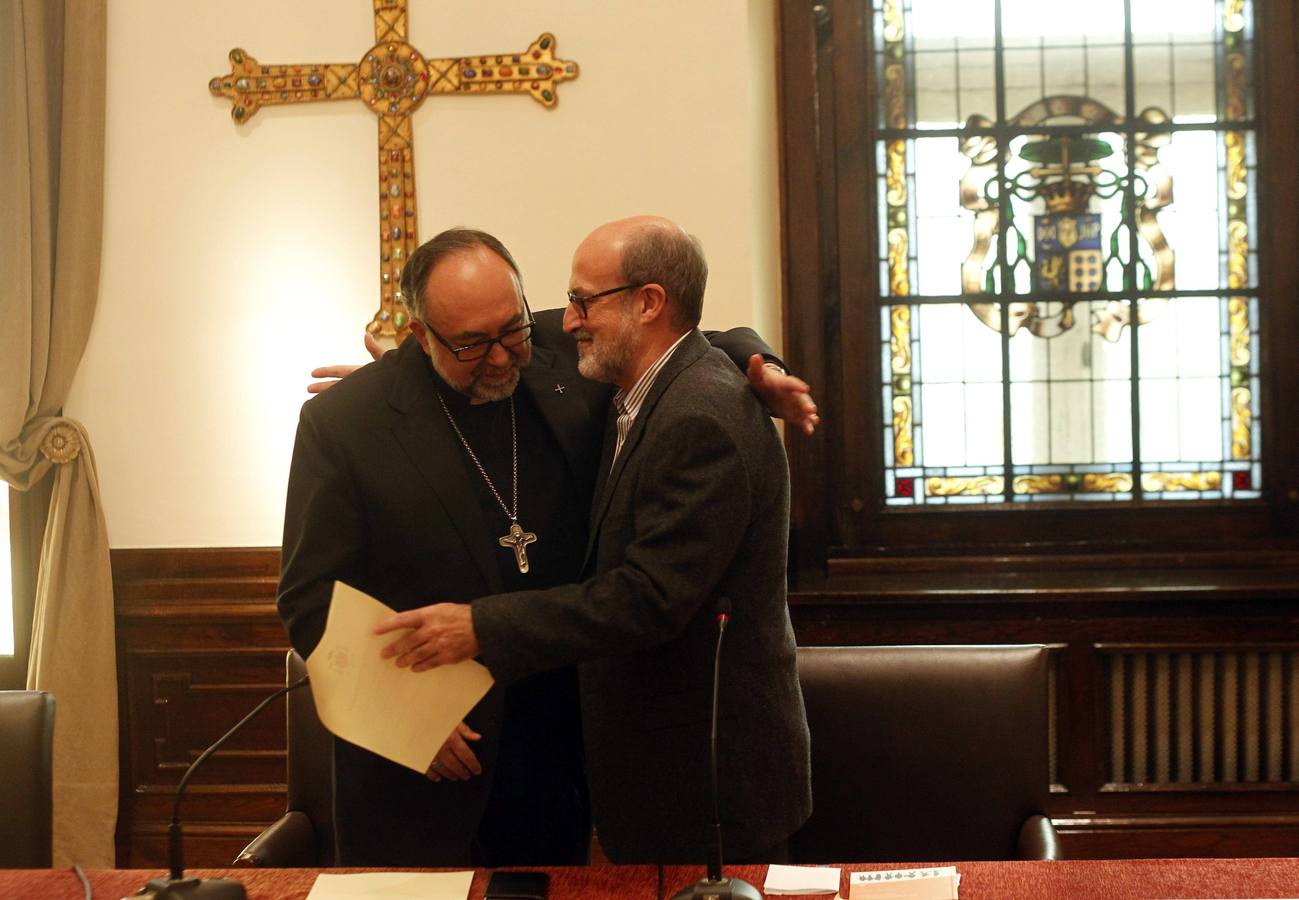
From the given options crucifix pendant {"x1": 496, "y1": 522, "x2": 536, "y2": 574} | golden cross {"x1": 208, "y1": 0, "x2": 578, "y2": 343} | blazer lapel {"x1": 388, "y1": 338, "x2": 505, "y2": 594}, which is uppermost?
golden cross {"x1": 208, "y1": 0, "x2": 578, "y2": 343}

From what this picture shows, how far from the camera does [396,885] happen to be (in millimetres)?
1669

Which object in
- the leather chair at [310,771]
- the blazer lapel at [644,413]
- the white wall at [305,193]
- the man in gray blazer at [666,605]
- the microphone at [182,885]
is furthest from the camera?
the white wall at [305,193]

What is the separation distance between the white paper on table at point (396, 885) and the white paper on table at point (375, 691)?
0.14 meters

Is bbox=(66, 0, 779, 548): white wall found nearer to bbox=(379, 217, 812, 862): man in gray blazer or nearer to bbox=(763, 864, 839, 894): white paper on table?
bbox=(379, 217, 812, 862): man in gray blazer

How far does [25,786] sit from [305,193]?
197 cm

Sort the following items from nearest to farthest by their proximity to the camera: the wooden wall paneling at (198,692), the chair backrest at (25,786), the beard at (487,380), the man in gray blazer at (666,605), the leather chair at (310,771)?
the man in gray blazer at (666,605), the chair backrest at (25,786), the beard at (487,380), the leather chair at (310,771), the wooden wall paneling at (198,692)

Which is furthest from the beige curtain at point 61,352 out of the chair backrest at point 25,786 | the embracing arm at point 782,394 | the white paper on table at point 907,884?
the white paper on table at point 907,884

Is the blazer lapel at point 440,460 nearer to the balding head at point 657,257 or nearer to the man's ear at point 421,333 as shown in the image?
the man's ear at point 421,333

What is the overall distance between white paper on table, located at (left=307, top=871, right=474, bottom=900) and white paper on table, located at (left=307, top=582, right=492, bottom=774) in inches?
5.5

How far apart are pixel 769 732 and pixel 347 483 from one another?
2.61 feet

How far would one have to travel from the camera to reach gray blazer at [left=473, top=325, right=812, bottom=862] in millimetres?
1812

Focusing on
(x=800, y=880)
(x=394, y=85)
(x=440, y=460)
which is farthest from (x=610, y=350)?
(x=394, y=85)

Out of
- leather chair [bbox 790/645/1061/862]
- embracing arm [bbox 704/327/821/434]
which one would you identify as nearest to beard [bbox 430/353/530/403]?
embracing arm [bbox 704/327/821/434]

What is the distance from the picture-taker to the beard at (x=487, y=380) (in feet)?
7.14
